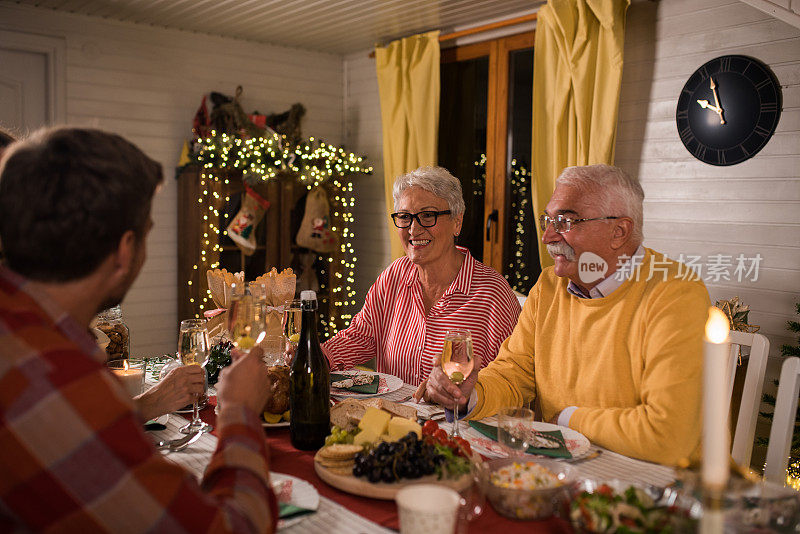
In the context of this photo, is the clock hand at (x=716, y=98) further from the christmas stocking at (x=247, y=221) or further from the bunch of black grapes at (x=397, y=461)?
the christmas stocking at (x=247, y=221)

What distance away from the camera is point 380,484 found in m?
1.30

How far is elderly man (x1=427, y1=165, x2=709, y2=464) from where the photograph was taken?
1.62 metres

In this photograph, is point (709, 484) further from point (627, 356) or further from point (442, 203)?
point (442, 203)

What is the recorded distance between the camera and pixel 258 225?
4.84 m

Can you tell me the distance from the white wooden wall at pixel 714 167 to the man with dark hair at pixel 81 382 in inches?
117

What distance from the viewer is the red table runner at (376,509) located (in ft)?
3.93

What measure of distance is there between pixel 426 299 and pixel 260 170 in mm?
2247

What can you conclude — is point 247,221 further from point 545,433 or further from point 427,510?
point 427,510

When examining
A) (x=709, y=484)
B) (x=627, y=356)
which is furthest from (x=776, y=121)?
(x=709, y=484)

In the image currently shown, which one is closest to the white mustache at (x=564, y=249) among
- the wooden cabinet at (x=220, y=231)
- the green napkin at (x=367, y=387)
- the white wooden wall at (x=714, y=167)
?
the green napkin at (x=367, y=387)

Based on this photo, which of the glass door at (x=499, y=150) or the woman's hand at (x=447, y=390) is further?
the glass door at (x=499, y=150)

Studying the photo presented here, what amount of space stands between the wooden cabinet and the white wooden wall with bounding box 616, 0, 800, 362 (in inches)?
89.9

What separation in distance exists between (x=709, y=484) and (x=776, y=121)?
2927 millimetres

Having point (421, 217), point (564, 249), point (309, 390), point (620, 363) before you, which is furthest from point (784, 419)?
point (421, 217)
